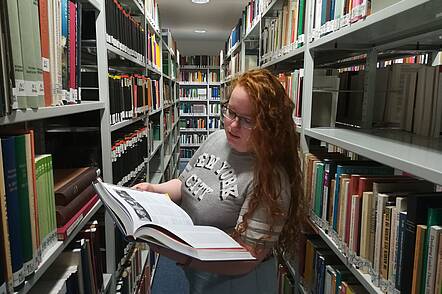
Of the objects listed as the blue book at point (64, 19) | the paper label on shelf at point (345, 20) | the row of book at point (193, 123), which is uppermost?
the paper label on shelf at point (345, 20)

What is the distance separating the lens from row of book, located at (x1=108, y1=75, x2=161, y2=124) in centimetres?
162

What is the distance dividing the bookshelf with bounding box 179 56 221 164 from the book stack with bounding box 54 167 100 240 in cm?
658

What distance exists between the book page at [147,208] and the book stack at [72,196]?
0.32 ft

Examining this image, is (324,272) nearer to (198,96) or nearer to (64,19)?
(64,19)

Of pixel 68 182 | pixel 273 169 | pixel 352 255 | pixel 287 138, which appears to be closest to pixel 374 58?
pixel 287 138

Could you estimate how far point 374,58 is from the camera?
1.52 metres

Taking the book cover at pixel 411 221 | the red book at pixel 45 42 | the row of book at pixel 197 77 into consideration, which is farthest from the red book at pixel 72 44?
the row of book at pixel 197 77

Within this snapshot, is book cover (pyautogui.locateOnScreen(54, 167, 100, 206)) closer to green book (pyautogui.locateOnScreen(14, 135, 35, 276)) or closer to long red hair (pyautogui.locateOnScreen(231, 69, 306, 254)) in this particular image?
green book (pyautogui.locateOnScreen(14, 135, 35, 276))

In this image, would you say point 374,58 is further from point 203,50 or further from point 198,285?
point 203,50

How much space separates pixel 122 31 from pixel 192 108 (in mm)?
6124

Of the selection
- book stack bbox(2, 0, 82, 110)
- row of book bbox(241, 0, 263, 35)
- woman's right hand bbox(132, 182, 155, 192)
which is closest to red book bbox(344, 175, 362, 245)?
woman's right hand bbox(132, 182, 155, 192)

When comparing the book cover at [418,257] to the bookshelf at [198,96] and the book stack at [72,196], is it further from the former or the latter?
the bookshelf at [198,96]

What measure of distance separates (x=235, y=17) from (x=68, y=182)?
18.0 ft

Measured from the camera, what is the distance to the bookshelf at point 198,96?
25.7 ft
